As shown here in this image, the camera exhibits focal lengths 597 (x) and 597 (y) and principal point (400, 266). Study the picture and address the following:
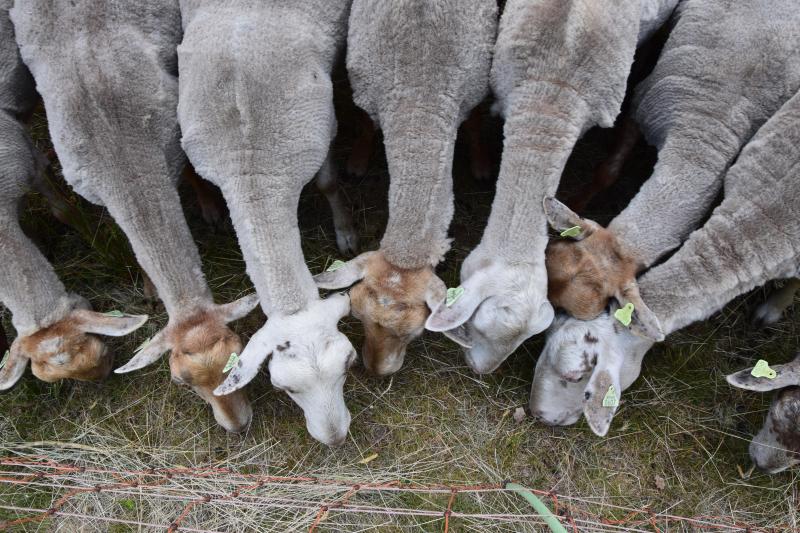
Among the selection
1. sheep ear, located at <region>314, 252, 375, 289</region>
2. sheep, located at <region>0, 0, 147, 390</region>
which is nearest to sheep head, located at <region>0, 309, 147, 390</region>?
sheep, located at <region>0, 0, 147, 390</region>

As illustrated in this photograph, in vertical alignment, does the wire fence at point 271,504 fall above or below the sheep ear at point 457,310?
below

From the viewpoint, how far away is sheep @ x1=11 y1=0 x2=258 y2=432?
3.83 meters

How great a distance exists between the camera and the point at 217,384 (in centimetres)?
391

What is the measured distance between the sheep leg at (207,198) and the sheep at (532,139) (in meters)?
2.39

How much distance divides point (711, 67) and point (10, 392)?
5826mm

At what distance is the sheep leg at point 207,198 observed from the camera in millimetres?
4957

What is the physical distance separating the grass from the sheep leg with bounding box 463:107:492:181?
100 centimetres

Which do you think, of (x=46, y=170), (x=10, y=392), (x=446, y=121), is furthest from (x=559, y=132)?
(x=10, y=392)

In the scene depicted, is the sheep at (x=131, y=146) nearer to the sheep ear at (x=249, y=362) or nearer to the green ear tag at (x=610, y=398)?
the sheep ear at (x=249, y=362)

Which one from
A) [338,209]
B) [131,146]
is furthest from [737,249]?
[131,146]

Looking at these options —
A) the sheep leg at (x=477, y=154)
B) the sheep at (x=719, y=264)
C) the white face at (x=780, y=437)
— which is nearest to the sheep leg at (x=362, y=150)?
the sheep leg at (x=477, y=154)

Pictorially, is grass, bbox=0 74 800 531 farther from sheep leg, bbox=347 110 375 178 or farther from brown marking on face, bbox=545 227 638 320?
sheep leg, bbox=347 110 375 178

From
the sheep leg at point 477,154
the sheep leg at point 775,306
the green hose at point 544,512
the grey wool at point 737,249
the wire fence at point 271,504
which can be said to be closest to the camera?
the green hose at point 544,512

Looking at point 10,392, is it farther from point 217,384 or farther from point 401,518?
point 401,518
